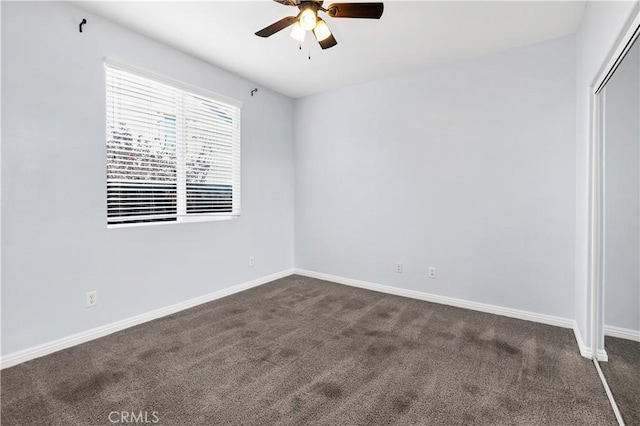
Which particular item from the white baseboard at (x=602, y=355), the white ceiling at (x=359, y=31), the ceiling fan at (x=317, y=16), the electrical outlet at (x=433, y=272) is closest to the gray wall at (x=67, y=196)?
the white ceiling at (x=359, y=31)

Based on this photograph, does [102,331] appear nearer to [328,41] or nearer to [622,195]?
[328,41]

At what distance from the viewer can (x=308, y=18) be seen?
2.09 meters

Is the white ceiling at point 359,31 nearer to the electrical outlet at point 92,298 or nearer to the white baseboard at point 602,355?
the electrical outlet at point 92,298

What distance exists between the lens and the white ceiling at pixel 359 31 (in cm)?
243

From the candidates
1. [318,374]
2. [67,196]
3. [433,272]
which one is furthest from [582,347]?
[67,196]

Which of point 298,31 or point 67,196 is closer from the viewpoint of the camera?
point 298,31

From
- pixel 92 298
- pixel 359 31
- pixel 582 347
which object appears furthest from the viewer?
pixel 359 31

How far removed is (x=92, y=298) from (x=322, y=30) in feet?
9.38

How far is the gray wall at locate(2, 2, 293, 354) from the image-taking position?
2.18 m

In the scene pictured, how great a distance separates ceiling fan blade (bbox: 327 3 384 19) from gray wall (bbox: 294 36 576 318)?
5.92ft

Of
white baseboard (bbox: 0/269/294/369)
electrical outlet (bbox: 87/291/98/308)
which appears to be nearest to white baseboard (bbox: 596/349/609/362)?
white baseboard (bbox: 0/269/294/369)

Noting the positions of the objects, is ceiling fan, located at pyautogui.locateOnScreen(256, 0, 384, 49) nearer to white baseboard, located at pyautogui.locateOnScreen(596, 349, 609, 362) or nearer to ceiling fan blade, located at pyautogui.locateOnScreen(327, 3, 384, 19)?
ceiling fan blade, located at pyautogui.locateOnScreen(327, 3, 384, 19)

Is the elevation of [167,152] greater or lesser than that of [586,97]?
lesser

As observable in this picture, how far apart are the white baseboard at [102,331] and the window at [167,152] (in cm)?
91
